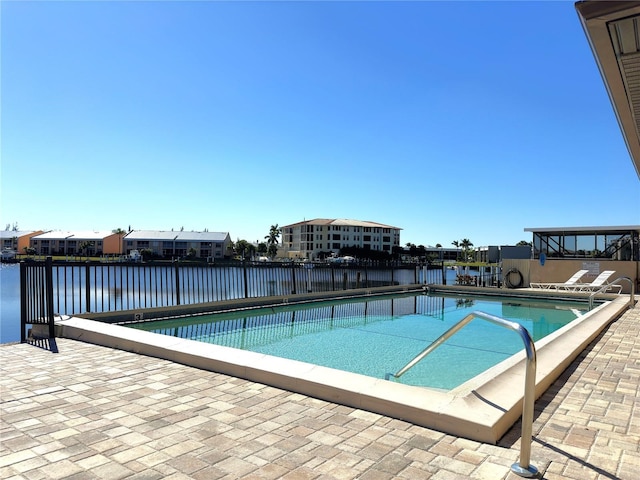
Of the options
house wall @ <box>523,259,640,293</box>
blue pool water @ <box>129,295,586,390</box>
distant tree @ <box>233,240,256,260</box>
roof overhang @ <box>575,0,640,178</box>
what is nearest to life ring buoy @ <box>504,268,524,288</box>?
house wall @ <box>523,259,640,293</box>

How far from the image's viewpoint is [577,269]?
1766 cm

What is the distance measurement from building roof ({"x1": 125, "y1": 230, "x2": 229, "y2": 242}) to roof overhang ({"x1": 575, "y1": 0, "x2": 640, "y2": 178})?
9153cm

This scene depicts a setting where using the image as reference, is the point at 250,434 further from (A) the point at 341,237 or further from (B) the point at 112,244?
(B) the point at 112,244

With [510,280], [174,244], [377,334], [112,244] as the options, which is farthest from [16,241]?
[377,334]

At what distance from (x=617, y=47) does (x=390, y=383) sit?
11.7 ft

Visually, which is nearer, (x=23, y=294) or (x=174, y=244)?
(x=23, y=294)

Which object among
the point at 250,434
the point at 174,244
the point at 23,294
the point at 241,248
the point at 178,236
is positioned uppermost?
the point at 178,236

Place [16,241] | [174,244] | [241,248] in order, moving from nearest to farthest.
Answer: [174,244] < [16,241] < [241,248]

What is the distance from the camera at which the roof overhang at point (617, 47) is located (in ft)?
9.91

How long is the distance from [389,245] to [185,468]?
87.7m

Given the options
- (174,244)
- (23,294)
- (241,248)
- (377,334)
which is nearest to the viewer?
(23,294)

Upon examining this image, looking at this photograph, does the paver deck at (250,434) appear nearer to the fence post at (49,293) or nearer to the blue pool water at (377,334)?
the fence post at (49,293)

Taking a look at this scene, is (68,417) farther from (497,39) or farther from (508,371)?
(497,39)

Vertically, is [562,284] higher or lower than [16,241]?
lower
